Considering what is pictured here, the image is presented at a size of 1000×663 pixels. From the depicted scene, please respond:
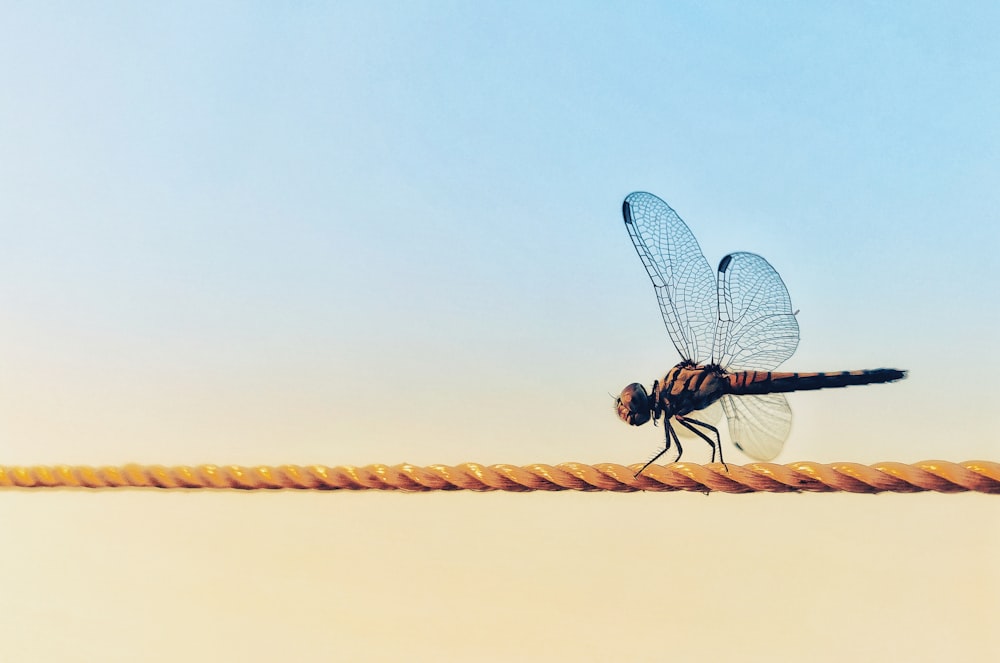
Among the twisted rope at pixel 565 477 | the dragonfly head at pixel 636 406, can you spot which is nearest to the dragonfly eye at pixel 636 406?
the dragonfly head at pixel 636 406

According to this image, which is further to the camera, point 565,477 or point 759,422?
point 759,422

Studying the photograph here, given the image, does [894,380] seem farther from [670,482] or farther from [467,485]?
[467,485]

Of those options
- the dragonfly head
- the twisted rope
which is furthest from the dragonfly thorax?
the twisted rope

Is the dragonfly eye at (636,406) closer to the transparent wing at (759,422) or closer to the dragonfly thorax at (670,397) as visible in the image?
the dragonfly thorax at (670,397)

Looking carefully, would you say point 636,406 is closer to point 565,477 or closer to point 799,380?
point 799,380

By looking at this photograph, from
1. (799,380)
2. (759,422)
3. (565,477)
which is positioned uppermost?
(799,380)

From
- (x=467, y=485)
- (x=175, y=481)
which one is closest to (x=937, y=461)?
(x=467, y=485)

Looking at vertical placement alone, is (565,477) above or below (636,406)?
below

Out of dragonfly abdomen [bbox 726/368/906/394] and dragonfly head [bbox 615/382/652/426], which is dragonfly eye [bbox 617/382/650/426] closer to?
dragonfly head [bbox 615/382/652/426]

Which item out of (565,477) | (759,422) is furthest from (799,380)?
(565,477)
